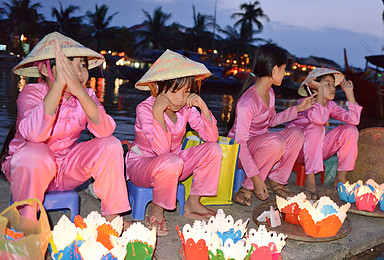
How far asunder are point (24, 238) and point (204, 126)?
165 centimetres

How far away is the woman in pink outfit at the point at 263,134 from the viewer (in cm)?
324

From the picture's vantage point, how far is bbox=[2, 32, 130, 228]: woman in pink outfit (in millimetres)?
2018

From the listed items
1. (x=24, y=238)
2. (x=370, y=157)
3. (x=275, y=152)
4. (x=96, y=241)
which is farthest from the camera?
(x=370, y=157)

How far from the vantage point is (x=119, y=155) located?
7.64ft

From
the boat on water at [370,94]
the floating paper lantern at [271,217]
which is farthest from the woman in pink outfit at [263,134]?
the boat on water at [370,94]

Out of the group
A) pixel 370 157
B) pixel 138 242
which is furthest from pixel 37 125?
pixel 370 157

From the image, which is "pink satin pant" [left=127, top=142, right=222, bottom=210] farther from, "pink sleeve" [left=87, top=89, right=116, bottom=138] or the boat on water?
the boat on water

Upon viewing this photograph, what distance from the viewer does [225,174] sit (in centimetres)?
311

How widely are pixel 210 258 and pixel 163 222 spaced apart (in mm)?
629

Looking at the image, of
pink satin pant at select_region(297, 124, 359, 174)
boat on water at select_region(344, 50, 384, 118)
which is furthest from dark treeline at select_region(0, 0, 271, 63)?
pink satin pant at select_region(297, 124, 359, 174)

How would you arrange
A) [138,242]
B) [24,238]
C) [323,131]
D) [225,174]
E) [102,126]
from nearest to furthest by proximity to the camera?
[24,238] → [138,242] → [102,126] → [225,174] → [323,131]

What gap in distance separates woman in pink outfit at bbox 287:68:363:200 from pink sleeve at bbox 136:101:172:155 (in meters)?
1.53

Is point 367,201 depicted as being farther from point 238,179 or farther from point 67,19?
point 67,19

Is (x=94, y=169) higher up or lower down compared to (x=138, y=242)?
higher up
